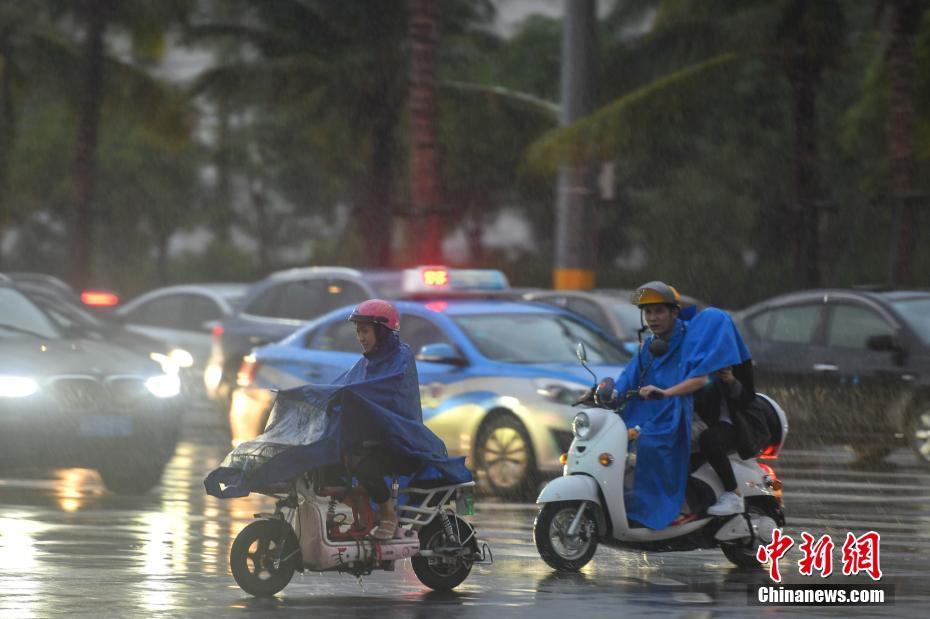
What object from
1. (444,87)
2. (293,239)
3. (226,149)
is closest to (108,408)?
(444,87)

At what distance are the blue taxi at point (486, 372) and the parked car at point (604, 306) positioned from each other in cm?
422

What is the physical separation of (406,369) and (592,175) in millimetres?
14697

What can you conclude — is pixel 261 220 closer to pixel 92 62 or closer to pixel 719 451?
pixel 92 62

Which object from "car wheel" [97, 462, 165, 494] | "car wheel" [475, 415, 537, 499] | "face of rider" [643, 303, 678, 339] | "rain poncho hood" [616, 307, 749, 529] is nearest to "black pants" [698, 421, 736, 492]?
"rain poncho hood" [616, 307, 749, 529]

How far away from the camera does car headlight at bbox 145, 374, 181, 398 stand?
15.9m

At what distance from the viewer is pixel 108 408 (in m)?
15.5

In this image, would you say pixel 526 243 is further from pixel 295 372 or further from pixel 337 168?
pixel 295 372

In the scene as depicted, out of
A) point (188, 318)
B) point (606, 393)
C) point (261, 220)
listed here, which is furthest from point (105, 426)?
point (261, 220)

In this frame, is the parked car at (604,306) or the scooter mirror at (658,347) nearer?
the scooter mirror at (658,347)

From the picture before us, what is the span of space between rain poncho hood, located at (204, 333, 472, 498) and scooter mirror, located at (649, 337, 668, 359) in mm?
1519

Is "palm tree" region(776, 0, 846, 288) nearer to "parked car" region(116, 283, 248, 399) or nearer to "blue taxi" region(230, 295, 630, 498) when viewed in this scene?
"parked car" region(116, 283, 248, 399)

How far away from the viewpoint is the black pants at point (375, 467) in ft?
33.3

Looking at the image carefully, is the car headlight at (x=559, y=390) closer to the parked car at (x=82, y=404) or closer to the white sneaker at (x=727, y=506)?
the parked car at (x=82, y=404)

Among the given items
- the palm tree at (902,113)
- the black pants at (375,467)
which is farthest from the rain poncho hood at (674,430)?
the palm tree at (902,113)
